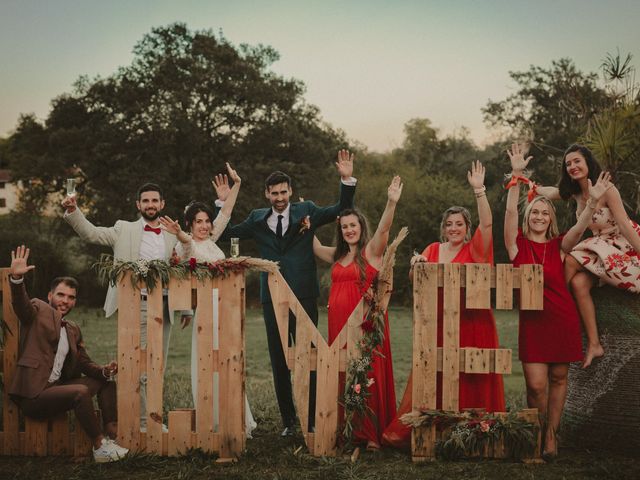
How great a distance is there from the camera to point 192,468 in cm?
539

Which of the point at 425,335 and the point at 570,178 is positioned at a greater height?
the point at 570,178

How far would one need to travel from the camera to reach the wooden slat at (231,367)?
5.77 m

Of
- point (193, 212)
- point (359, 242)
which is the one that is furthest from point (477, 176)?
point (193, 212)

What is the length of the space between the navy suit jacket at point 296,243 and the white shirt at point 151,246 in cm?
78

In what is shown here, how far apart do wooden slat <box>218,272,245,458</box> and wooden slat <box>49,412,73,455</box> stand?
1.39 meters

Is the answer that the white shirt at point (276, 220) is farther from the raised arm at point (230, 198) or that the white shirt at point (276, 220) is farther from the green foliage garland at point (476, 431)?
the green foliage garland at point (476, 431)

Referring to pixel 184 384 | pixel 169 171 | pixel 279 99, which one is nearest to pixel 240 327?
pixel 184 384

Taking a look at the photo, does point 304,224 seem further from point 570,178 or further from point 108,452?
point 108,452

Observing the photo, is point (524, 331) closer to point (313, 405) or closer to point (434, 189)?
point (313, 405)

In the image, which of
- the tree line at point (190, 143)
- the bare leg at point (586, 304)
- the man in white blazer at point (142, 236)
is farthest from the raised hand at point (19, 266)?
the tree line at point (190, 143)

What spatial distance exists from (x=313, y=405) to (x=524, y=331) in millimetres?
2072

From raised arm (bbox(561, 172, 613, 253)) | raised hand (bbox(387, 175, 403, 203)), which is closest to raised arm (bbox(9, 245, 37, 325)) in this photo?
raised hand (bbox(387, 175, 403, 203))

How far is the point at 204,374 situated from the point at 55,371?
1.31 meters

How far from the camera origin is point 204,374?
5.80 meters
